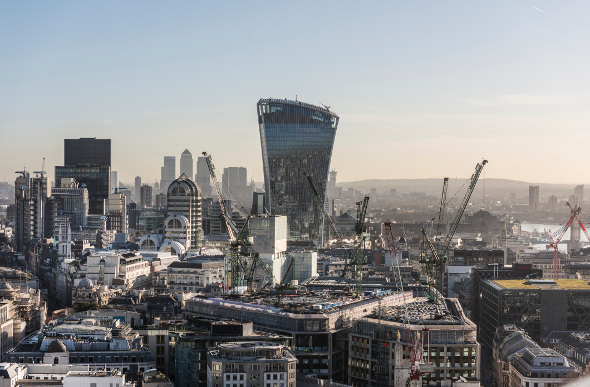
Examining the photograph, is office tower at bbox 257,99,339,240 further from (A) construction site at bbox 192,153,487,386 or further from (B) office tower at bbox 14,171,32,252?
(A) construction site at bbox 192,153,487,386

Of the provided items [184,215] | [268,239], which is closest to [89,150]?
[184,215]

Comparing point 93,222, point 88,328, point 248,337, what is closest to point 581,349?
point 248,337

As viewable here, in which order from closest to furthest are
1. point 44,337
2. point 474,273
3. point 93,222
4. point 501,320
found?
point 44,337 → point 501,320 → point 474,273 → point 93,222

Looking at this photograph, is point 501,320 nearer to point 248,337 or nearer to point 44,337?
point 248,337

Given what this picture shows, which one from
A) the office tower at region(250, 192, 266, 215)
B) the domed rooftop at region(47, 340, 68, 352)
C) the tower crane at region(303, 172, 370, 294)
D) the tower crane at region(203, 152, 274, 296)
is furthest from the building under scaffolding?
the office tower at region(250, 192, 266, 215)

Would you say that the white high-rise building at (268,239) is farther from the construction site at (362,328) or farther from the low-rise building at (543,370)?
the low-rise building at (543,370)

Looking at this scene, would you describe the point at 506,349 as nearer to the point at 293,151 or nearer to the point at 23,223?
the point at 293,151
